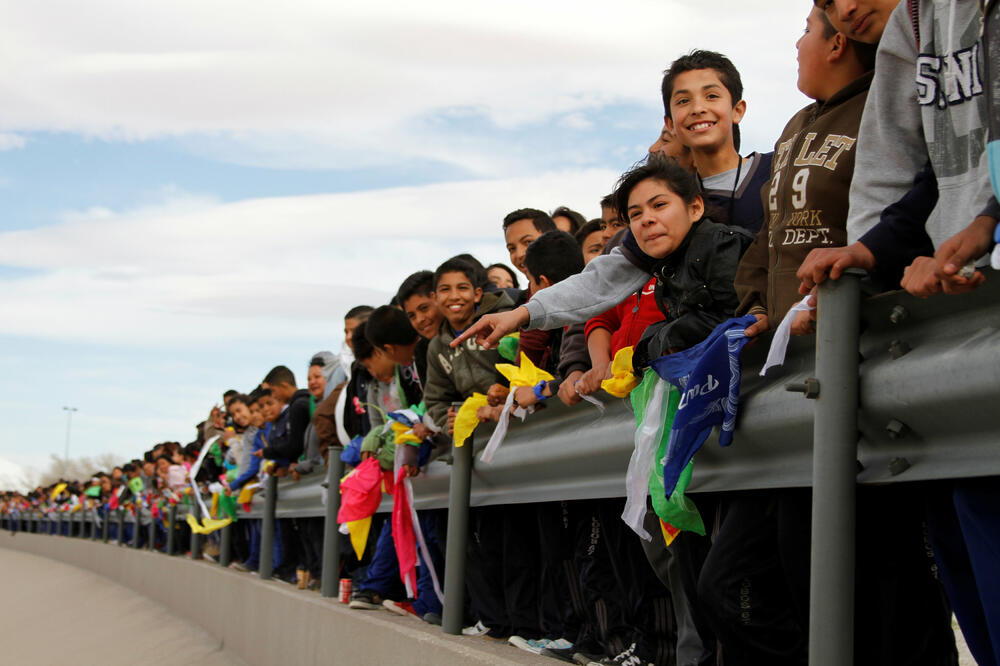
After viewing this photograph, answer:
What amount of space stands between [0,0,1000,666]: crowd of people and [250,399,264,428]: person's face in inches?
191

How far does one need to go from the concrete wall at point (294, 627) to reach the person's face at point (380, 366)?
147 cm

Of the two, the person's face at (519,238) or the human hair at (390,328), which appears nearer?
the person's face at (519,238)

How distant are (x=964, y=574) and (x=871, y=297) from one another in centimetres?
61

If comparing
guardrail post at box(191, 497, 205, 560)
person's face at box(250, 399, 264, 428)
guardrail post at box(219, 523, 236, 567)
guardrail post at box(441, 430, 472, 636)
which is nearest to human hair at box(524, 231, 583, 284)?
guardrail post at box(441, 430, 472, 636)

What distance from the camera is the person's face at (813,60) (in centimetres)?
358

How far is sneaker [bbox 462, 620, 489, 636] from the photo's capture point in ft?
17.8

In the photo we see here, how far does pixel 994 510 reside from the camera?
2389 millimetres

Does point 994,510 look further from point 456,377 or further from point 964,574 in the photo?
point 456,377

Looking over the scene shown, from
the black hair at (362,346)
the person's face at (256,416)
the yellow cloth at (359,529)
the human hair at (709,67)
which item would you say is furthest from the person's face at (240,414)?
the human hair at (709,67)

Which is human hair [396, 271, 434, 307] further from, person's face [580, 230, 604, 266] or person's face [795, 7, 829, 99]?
person's face [795, 7, 829, 99]

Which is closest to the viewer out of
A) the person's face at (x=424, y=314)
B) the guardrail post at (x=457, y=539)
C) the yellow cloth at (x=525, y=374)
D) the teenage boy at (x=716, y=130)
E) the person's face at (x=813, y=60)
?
the person's face at (x=813, y=60)

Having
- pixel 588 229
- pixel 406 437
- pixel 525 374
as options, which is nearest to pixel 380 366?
pixel 406 437

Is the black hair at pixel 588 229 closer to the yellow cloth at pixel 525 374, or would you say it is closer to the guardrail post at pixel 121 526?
the yellow cloth at pixel 525 374

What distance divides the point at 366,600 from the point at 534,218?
93.6 inches
